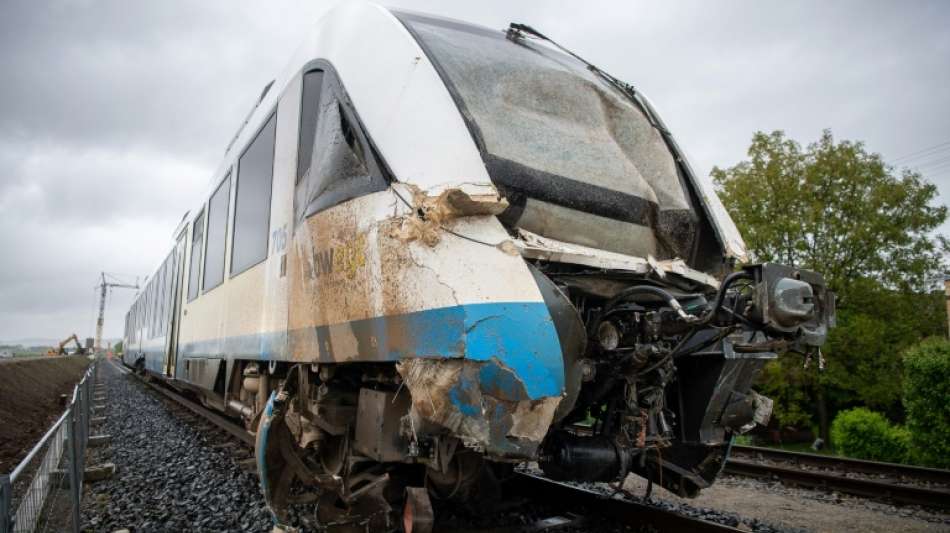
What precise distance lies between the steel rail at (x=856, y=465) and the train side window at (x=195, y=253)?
738 centimetres

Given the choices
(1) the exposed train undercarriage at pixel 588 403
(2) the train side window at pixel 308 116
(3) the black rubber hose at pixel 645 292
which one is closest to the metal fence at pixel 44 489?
(1) the exposed train undercarriage at pixel 588 403

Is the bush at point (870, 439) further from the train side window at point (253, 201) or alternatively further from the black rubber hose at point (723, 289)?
the train side window at point (253, 201)

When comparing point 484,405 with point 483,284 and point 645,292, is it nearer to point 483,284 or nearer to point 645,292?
point 483,284

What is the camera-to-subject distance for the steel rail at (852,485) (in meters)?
5.91

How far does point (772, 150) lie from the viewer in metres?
21.5

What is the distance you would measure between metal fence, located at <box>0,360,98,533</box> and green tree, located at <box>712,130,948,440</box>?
19005mm

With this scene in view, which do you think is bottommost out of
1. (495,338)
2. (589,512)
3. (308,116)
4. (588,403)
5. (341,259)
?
(589,512)

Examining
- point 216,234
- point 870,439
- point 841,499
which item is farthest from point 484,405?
point 870,439

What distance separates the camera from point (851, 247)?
1994 cm

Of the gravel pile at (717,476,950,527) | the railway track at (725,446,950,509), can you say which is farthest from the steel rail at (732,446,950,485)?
the gravel pile at (717,476,950,527)

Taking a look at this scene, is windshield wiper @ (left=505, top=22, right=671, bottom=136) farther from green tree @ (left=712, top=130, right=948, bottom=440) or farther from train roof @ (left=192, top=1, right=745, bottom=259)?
A: green tree @ (left=712, top=130, right=948, bottom=440)

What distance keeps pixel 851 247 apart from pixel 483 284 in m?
21.3

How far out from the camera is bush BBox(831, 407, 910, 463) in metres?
12.1

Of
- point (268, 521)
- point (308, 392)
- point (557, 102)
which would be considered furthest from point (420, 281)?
point (268, 521)
